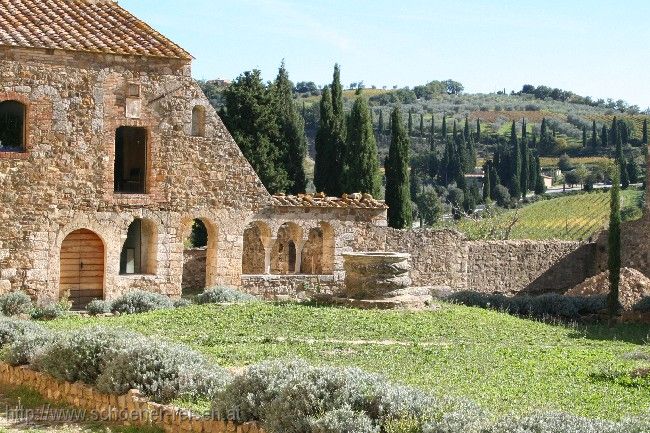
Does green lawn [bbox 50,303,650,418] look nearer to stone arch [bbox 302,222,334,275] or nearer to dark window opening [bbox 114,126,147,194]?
dark window opening [bbox 114,126,147,194]

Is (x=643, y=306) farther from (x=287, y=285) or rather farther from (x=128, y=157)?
(x=128, y=157)

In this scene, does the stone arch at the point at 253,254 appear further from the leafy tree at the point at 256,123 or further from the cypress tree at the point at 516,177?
the cypress tree at the point at 516,177

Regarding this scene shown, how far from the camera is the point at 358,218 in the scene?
32.1 metres

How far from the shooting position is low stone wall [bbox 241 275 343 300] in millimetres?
30484

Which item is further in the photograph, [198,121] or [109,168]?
[198,121]

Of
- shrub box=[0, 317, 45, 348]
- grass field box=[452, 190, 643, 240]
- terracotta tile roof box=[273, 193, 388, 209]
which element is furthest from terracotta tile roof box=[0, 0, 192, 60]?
grass field box=[452, 190, 643, 240]

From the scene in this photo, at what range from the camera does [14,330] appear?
65.0 feet

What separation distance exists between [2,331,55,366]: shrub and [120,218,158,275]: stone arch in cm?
1088

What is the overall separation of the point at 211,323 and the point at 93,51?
8.63m

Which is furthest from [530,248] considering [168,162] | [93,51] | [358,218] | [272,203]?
[93,51]

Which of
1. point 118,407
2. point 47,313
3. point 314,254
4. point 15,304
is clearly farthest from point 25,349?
point 314,254

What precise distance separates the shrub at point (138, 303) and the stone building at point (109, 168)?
1.60m

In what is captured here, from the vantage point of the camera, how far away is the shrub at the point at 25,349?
59.1 feet

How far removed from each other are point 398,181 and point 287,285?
42.1ft
